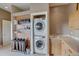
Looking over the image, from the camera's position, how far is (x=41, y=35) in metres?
1.81

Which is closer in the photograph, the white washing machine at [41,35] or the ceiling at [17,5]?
the ceiling at [17,5]

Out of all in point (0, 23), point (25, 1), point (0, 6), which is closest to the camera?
point (25, 1)

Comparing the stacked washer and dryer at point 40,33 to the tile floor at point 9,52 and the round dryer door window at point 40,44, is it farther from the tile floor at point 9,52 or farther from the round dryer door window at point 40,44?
the tile floor at point 9,52

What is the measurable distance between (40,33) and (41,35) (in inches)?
1.4

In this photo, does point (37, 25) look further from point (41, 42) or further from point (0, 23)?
point (0, 23)

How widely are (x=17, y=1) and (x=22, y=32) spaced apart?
526 millimetres

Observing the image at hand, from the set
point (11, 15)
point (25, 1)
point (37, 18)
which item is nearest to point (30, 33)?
point (37, 18)

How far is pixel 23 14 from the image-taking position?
178 centimetres

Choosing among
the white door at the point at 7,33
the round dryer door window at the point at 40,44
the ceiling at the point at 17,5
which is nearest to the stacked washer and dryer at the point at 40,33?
the round dryer door window at the point at 40,44

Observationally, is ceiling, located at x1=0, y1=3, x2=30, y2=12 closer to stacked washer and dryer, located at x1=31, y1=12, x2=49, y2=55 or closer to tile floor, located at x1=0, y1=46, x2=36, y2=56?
stacked washer and dryer, located at x1=31, y1=12, x2=49, y2=55

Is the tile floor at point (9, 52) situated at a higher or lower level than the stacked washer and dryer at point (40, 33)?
lower

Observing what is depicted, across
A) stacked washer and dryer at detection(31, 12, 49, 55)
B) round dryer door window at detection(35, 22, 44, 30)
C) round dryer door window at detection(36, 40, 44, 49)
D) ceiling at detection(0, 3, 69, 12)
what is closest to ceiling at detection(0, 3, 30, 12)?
ceiling at detection(0, 3, 69, 12)

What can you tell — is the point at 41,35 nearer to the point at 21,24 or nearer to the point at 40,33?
the point at 40,33

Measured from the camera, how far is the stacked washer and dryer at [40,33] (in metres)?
1.76
